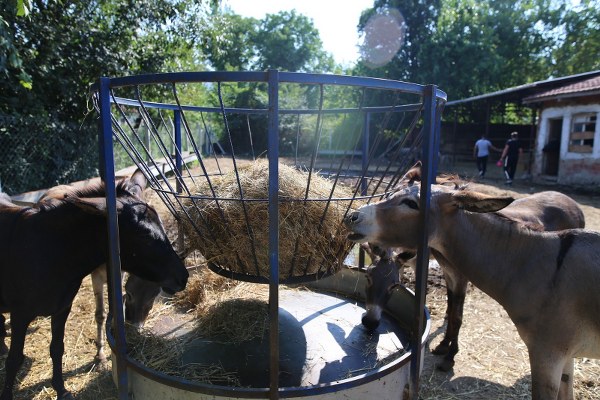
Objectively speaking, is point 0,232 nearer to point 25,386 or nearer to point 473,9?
point 25,386

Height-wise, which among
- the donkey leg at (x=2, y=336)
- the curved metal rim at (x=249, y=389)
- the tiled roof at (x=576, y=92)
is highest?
the tiled roof at (x=576, y=92)

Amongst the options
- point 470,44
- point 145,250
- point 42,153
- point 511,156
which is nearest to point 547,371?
point 145,250

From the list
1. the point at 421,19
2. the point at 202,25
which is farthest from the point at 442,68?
the point at 202,25

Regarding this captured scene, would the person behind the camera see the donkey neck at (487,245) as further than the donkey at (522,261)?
Yes

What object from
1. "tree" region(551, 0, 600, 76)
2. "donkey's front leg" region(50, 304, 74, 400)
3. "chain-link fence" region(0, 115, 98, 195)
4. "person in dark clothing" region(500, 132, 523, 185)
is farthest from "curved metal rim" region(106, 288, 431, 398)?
"tree" region(551, 0, 600, 76)

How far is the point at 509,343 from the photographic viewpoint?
4348mm

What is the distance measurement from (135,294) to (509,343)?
3.87 meters

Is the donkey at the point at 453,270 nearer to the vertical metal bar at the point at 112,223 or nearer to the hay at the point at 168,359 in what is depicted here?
the hay at the point at 168,359

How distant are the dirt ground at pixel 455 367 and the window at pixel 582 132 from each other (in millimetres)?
13153

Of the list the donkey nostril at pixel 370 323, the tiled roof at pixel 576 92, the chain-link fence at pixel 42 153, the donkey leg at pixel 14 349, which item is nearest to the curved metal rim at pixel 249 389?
the donkey nostril at pixel 370 323

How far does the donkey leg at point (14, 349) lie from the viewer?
305 centimetres

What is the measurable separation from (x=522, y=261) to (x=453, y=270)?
4.28 ft

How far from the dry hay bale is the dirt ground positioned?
1756 mm

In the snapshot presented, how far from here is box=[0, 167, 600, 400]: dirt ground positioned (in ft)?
11.6
